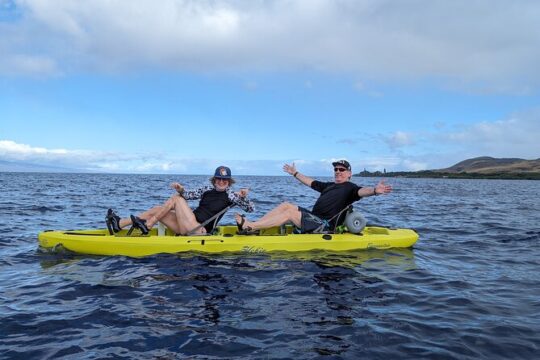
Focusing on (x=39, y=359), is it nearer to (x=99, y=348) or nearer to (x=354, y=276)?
(x=99, y=348)

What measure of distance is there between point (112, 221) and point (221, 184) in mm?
2769

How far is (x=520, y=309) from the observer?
21.7ft

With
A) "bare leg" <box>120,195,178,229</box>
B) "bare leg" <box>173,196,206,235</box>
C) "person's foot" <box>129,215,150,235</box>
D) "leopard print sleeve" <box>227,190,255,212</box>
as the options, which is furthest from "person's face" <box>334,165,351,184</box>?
"person's foot" <box>129,215,150,235</box>

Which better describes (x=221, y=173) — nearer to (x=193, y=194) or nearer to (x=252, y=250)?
(x=193, y=194)

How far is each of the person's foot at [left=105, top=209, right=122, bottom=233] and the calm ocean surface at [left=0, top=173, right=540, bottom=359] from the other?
0.93 metres

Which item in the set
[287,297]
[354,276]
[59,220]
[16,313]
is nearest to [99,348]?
[16,313]

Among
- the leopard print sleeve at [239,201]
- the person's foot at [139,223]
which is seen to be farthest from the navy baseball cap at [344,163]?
the person's foot at [139,223]

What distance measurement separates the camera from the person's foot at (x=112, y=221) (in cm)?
1015

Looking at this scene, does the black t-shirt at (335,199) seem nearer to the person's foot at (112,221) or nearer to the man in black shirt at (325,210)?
the man in black shirt at (325,210)

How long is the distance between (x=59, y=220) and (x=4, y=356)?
12920mm

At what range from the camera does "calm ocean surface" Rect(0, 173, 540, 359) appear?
512 centimetres

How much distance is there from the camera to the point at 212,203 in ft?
34.3

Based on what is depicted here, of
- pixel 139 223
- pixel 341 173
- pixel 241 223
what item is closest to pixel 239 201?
pixel 241 223

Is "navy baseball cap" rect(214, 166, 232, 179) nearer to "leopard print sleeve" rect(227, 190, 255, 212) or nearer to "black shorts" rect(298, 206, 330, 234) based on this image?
"leopard print sleeve" rect(227, 190, 255, 212)
